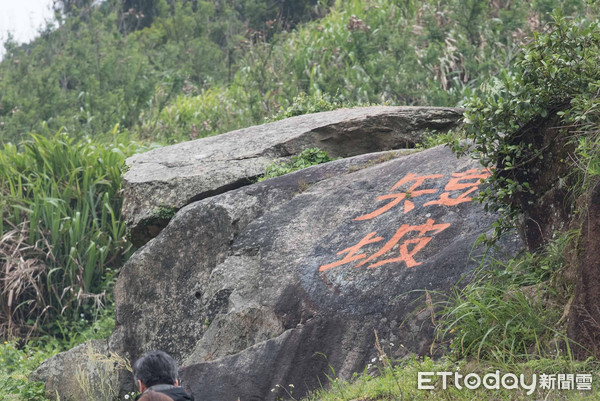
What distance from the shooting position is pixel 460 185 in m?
6.21

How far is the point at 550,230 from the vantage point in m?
4.76

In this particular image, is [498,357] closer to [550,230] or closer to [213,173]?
[550,230]

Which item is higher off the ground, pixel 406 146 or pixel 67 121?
pixel 67 121

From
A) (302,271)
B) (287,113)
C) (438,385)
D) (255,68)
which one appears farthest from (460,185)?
(255,68)

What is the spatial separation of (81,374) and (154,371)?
11.4 feet

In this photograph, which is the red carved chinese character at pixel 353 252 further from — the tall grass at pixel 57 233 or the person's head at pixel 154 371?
the tall grass at pixel 57 233

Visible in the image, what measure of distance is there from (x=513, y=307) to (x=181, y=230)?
336cm

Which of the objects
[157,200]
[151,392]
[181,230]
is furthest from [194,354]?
[151,392]

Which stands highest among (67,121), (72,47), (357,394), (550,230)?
(72,47)

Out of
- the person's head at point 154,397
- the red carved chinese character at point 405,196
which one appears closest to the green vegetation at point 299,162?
the red carved chinese character at point 405,196

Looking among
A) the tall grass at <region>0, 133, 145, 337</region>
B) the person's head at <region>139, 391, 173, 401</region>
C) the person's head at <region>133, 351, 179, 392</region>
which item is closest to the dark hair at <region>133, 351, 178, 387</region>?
the person's head at <region>133, 351, 179, 392</region>

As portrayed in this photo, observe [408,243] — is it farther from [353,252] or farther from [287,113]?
[287,113]

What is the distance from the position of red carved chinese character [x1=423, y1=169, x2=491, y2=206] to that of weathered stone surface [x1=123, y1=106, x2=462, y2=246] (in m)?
1.87

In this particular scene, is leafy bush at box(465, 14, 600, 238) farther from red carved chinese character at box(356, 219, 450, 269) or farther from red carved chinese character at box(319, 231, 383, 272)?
red carved chinese character at box(319, 231, 383, 272)
